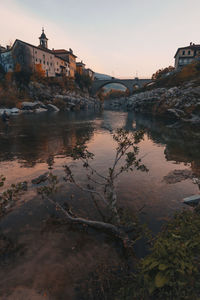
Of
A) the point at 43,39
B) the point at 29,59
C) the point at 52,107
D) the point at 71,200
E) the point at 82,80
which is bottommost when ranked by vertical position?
the point at 71,200

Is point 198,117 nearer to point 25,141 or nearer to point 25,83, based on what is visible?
point 25,141

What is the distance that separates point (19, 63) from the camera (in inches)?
3605

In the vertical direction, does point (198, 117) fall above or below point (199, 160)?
above

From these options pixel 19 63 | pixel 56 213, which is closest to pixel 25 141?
pixel 56 213

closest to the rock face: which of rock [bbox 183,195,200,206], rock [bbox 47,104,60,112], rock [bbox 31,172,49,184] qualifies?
rock [bbox 183,195,200,206]

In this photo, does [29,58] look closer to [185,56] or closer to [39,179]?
[185,56]

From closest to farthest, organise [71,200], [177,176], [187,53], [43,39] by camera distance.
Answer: [71,200] < [177,176] < [187,53] < [43,39]

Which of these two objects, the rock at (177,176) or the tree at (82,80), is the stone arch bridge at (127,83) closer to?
the tree at (82,80)

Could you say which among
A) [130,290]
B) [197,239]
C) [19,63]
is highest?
[19,63]

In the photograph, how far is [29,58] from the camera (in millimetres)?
90812

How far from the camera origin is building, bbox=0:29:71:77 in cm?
8856

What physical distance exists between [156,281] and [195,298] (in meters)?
0.83

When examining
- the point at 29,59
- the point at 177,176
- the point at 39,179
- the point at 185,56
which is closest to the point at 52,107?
the point at 29,59

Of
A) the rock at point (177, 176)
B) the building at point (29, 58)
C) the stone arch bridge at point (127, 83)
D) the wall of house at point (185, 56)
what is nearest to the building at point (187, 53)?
the wall of house at point (185, 56)
